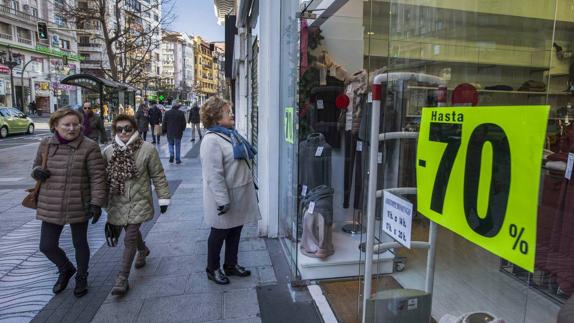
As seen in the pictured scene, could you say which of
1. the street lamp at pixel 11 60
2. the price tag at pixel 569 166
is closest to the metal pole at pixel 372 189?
the price tag at pixel 569 166

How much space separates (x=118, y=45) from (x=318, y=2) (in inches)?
860

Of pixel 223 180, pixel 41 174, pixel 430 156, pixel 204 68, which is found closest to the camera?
pixel 430 156

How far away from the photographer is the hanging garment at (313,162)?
156 inches

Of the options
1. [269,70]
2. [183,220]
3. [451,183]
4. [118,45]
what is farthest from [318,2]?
[118,45]

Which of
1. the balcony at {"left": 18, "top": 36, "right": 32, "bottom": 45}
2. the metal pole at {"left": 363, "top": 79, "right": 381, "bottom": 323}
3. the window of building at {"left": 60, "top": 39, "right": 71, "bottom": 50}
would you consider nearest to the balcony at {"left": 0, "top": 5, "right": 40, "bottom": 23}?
the balcony at {"left": 18, "top": 36, "right": 32, "bottom": 45}

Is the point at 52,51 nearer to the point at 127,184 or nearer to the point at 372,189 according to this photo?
the point at 127,184

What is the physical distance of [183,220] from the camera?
5.68 metres

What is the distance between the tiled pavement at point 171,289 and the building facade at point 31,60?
42.9 metres

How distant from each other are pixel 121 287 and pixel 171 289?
0.42 meters

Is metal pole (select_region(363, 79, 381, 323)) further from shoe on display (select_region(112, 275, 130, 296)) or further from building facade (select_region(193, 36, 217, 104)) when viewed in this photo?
building facade (select_region(193, 36, 217, 104))

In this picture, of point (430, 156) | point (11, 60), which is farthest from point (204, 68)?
point (430, 156)

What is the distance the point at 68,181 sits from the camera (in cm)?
325

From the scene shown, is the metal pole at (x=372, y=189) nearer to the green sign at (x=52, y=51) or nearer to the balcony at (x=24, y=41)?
the green sign at (x=52, y=51)

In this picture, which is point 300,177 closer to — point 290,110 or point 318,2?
Result: point 290,110
